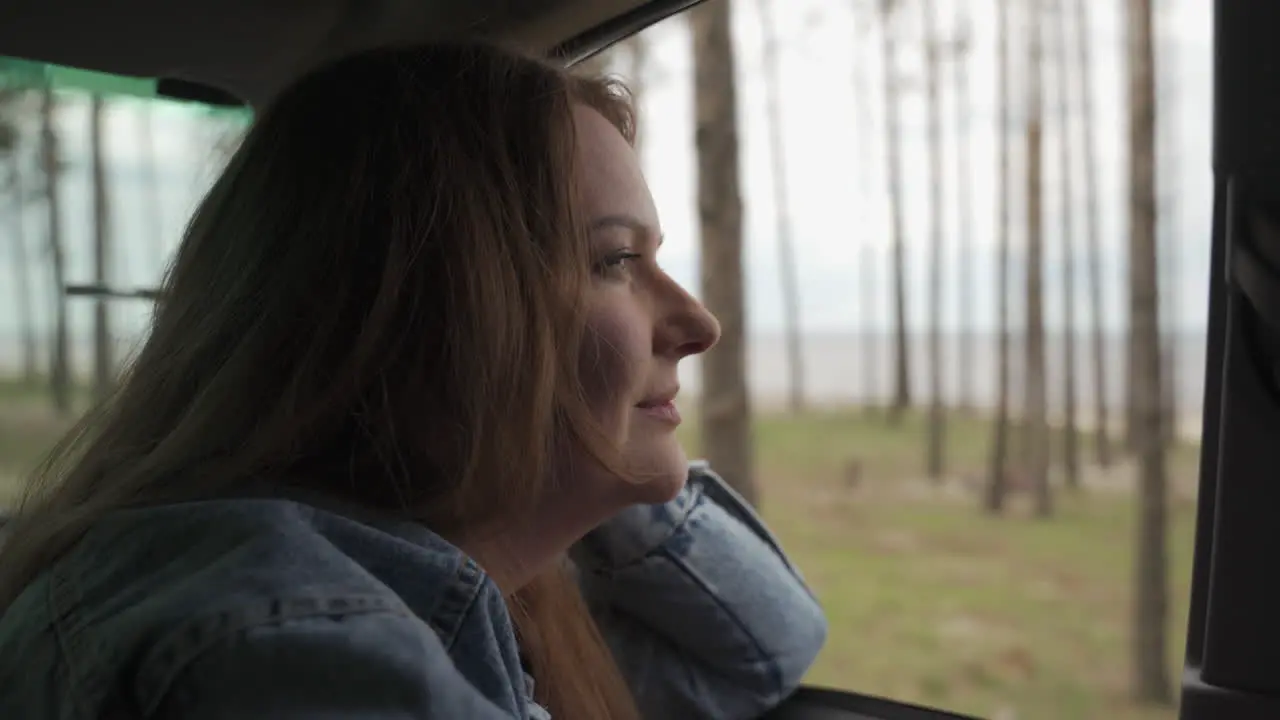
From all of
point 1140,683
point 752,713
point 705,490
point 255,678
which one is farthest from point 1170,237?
point 255,678

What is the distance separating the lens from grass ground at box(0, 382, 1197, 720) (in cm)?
213

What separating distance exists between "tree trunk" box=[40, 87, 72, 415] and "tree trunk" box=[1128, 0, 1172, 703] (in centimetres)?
188

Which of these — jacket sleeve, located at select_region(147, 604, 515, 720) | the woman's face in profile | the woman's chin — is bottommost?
jacket sleeve, located at select_region(147, 604, 515, 720)

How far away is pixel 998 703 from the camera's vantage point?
6.82 ft

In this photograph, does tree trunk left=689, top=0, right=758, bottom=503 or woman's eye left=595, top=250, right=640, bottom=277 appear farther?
tree trunk left=689, top=0, right=758, bottom=503

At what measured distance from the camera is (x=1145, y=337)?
2180 millimetres

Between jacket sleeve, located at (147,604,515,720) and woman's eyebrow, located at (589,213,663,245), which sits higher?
woman's eyebrow, located at (589,213,663,245)

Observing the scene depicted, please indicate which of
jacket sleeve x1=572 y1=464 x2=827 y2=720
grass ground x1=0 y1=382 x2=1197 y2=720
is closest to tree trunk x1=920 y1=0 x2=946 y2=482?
grass ground x1=0 y1=382 x2=1197 y2=720

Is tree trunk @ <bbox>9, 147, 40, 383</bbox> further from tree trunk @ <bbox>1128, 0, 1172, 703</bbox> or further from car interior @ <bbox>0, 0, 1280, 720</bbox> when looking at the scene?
tree trunk @ <bbox>1128, 0, 1172, 703</bbox>

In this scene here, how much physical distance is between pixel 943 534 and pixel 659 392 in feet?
6.43

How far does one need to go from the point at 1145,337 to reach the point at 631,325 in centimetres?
151

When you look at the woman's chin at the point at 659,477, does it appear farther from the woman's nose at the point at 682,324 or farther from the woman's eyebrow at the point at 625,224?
the woman's eyebrow at the point at 625,224

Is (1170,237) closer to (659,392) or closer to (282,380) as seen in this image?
(659,392)

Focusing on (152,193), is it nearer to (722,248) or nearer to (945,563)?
(722,248)
